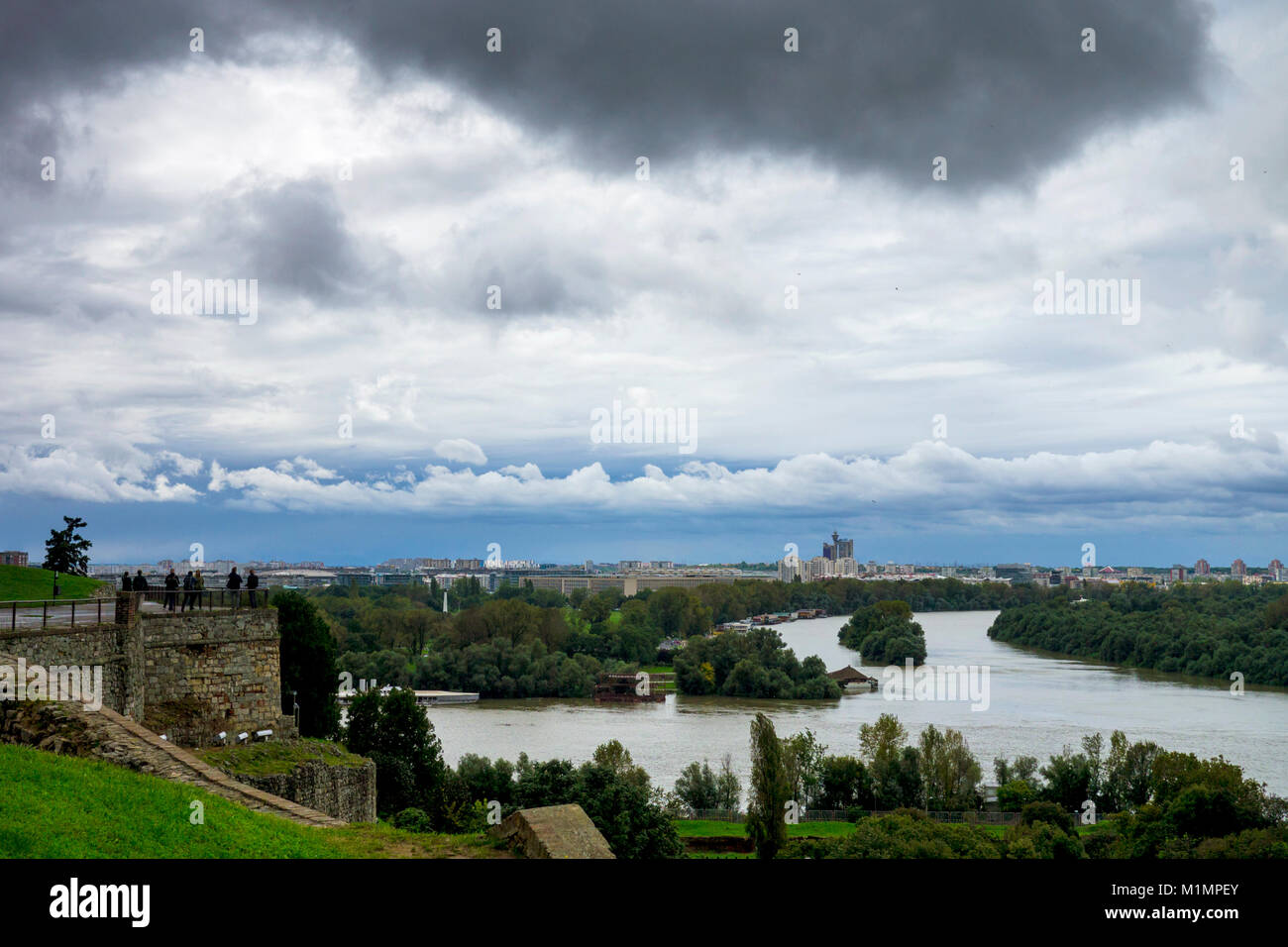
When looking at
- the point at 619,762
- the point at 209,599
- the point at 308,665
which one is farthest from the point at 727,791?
the point at 209,599

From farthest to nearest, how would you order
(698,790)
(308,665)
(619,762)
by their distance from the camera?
(698,790)
(619,762)
(308,665)

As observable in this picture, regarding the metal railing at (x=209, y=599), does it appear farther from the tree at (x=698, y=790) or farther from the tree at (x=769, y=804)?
the tree at (x=698, y=790)

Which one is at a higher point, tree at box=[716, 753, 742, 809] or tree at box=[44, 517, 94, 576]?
tree at box=[44, 517, 94, 576]

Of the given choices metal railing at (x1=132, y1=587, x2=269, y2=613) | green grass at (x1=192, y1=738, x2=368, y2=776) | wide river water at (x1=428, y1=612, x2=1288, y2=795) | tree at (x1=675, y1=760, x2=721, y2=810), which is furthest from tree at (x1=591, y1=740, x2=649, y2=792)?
metal railing at (x1=132, y1=587, x2=269, y2=613)

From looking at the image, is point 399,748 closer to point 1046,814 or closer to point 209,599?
point 209,599

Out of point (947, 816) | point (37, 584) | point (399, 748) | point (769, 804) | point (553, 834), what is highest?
point (37, 584)

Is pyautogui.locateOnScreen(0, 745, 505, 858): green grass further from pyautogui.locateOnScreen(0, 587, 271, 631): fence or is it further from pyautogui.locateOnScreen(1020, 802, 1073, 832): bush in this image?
pyautogui.locateOnScreen(1020, 802, 1073, 832): bush
